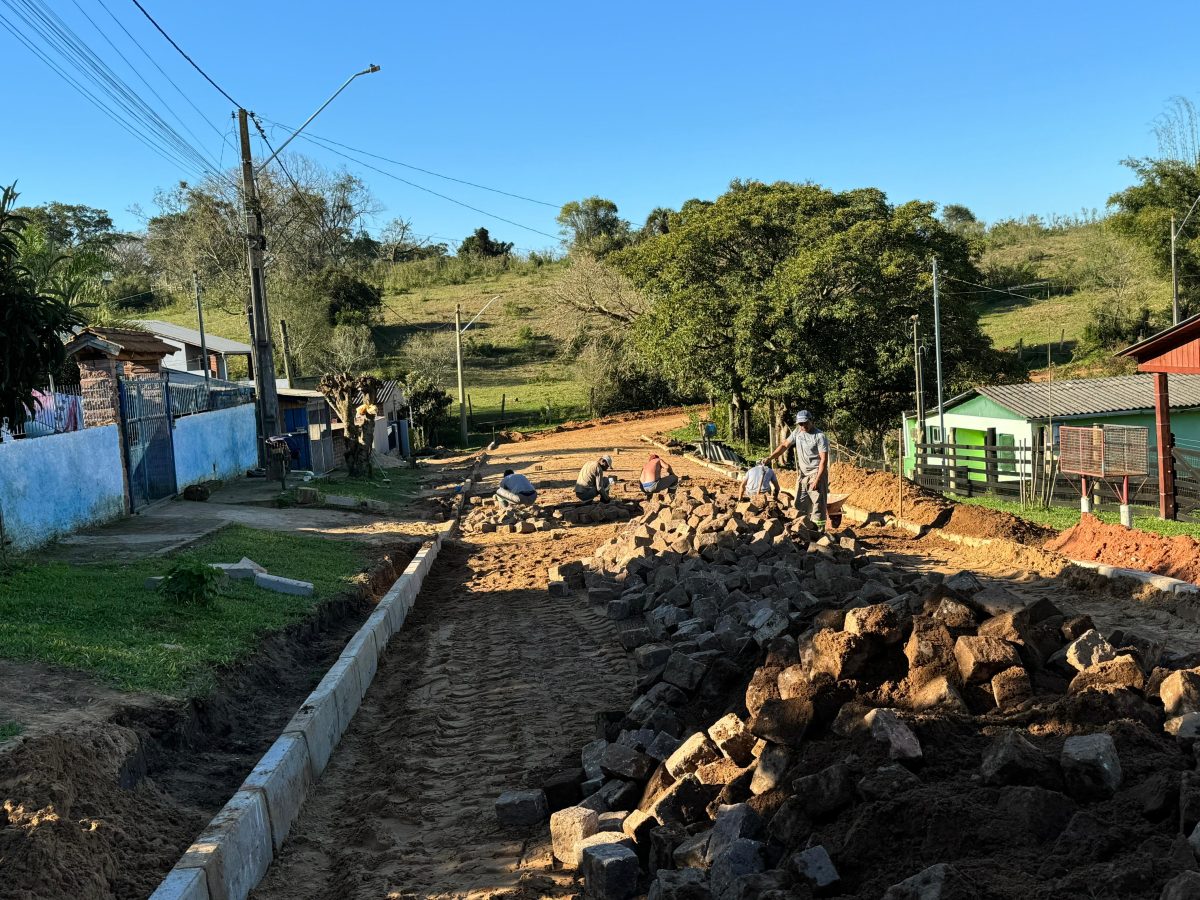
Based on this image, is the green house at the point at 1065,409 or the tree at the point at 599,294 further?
the tree at the point at 599,294

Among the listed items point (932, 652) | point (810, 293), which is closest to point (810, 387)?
point (810, 293)

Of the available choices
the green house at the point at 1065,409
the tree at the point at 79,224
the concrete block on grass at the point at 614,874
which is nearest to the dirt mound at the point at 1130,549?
the concrete block on grass at the point at 614,874

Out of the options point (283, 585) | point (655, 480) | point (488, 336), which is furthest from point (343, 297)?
point (283, 585)

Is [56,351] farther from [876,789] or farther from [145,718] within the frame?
[876,789]

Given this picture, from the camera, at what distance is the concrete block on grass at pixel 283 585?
35.7 feet

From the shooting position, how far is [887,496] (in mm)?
18312

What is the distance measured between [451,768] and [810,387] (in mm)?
23721

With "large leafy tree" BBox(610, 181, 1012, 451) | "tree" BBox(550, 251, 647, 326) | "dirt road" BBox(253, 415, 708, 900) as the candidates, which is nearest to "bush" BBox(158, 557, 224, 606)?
"dirt road" BBox(253, 415, 708, 900)

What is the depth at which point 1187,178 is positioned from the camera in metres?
42.4

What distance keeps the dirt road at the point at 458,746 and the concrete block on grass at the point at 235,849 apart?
123 mm

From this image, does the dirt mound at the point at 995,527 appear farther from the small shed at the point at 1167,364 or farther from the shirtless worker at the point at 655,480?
the shirtless worker at the point at 655,480

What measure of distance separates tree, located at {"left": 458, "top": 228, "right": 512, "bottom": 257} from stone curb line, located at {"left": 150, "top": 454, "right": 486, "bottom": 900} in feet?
293

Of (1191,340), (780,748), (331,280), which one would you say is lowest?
(780,748)

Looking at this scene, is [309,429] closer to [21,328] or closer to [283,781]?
[21,328]
